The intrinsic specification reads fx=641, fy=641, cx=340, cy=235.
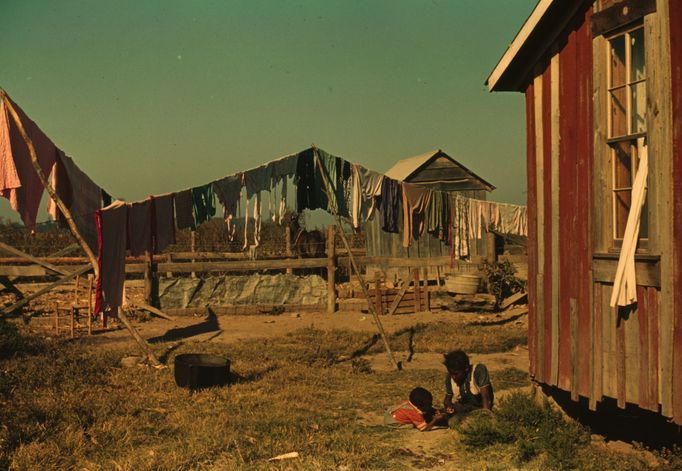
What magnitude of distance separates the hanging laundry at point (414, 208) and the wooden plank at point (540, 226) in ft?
22.1

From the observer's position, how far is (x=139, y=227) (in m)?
12.4

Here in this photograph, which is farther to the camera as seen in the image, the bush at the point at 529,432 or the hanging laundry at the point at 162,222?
the hanging laundry at the point at 162,222

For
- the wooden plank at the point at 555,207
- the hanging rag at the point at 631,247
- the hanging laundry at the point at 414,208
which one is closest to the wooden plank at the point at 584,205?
the wooden plank at the point at 555,207

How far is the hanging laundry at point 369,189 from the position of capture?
1377 centimetres

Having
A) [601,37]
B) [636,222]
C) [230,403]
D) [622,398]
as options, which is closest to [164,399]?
[230,403]

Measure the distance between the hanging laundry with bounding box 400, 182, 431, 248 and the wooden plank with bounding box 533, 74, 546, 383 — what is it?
6726mm

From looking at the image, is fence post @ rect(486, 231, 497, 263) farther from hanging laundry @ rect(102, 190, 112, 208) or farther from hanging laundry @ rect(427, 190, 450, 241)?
hanging laundry @ rect(102, 190, 112, 208)

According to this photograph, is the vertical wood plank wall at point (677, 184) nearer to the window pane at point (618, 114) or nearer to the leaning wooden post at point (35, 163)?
the window pane at point (618, 114)

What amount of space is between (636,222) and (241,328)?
11806 mm

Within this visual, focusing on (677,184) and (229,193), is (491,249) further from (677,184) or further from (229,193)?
(677,184)

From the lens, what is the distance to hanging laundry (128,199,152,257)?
1208 centimetres

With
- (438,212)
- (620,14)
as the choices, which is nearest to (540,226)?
(620,14)

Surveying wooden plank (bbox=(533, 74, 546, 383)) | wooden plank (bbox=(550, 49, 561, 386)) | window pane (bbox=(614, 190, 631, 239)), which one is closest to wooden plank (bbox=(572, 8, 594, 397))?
window pane (bbox=(614, 190, 631, 239))

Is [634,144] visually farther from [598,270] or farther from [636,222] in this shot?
[598,270]
